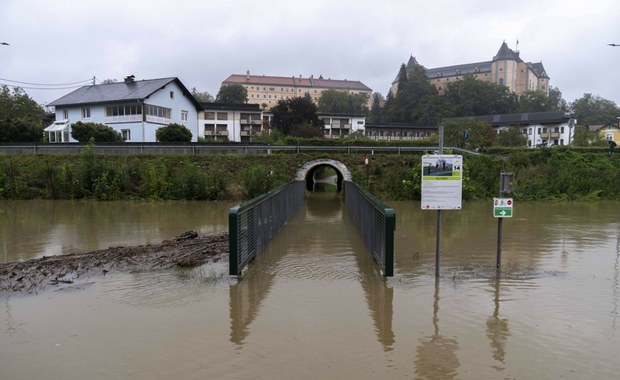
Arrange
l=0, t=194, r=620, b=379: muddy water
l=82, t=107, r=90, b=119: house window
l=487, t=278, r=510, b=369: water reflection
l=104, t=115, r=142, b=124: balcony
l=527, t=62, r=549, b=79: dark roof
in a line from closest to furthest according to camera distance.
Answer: l=0, t=194, r=620, b=379: muddy water, l=487, t=278, r=510, b=369: water reflection, l=104, t=115, r=142, b=124: balcony, l=82, t=107, r=90, b=119: house window, l=527, t=62, r=549, b=79: dark roof

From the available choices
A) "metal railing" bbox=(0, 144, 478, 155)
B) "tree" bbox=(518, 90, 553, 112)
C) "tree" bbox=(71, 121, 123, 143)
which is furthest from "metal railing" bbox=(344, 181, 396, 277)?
"tree" bbox=(518, 90, 553, 112)

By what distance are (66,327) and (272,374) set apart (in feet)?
9.53

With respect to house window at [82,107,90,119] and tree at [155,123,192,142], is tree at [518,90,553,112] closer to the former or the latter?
tree at [155,123,192,142]

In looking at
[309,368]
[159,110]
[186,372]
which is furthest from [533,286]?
[159,110]

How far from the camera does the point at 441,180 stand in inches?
317

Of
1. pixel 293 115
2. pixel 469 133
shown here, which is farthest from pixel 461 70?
pixel 469 133

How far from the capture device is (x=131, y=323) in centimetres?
589

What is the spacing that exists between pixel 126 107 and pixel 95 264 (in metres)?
37.1

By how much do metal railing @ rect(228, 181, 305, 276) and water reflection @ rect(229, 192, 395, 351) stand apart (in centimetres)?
25

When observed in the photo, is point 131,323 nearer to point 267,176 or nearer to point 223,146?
point 267,176

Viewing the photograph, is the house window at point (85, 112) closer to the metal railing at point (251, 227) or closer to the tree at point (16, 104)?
the tree at point (16, 104)

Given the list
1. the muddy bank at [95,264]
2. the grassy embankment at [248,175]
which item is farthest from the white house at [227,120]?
the muddy bank at [95,264]

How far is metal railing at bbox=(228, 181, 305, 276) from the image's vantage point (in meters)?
7.68

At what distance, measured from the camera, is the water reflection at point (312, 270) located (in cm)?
610
